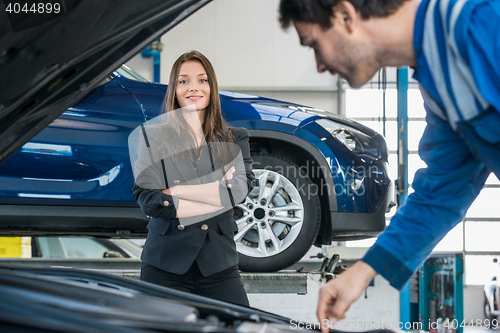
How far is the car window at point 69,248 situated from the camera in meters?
4.54

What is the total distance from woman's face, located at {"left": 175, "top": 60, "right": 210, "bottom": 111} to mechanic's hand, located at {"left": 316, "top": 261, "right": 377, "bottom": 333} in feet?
3.79

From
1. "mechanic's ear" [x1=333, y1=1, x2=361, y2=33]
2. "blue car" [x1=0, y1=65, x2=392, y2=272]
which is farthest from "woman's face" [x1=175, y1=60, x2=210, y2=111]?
"mechanic's ear" [x1=333, y1=1, x2=361, y2=33]

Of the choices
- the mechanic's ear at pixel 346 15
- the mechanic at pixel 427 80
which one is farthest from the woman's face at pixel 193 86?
the mechanic's ear at pixel 346 15

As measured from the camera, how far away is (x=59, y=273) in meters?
1.01

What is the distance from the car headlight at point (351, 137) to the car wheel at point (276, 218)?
335 millimetres

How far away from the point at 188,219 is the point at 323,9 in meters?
1.03

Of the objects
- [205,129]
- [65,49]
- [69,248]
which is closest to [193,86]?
[205,129]

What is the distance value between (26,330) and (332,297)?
59cm

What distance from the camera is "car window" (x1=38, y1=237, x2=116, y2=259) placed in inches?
179

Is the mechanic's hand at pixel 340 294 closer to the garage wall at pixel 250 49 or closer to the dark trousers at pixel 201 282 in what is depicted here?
the dark trousers at pixel 201 282

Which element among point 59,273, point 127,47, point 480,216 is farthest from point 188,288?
point 480,216

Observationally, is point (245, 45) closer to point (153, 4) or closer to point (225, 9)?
point (225, 9)

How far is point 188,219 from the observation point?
169 centimetres

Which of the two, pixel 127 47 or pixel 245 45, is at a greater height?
pixel 245 45
